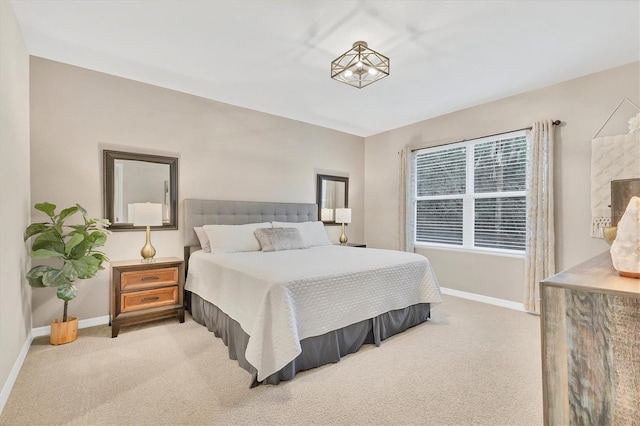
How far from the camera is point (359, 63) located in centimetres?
271

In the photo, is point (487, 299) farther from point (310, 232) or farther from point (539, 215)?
point (310, 232)

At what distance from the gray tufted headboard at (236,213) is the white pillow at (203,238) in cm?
8

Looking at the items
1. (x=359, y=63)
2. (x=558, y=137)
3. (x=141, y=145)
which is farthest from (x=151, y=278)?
(x=558, y=137)

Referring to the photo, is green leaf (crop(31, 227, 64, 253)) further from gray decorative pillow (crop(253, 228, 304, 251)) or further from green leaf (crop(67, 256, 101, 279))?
gray decorative pillow (crop(253, 228, 304, 251))

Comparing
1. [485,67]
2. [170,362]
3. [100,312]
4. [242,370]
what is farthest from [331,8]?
[100,312]

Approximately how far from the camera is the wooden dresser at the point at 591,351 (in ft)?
2.75

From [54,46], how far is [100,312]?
2645 mm

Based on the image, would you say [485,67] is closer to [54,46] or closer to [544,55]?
[544,55]

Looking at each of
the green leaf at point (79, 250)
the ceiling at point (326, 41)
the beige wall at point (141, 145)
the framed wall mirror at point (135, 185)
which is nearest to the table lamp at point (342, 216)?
the beige wall at point (141, 145)

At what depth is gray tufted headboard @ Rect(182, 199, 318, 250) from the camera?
3.74 m

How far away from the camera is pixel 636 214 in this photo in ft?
3.19

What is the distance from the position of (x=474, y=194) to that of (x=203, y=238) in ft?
12.3

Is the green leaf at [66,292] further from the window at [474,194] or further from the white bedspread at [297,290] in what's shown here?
the window at [474,194]

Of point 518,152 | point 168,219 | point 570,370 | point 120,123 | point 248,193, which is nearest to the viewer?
point 570,370
